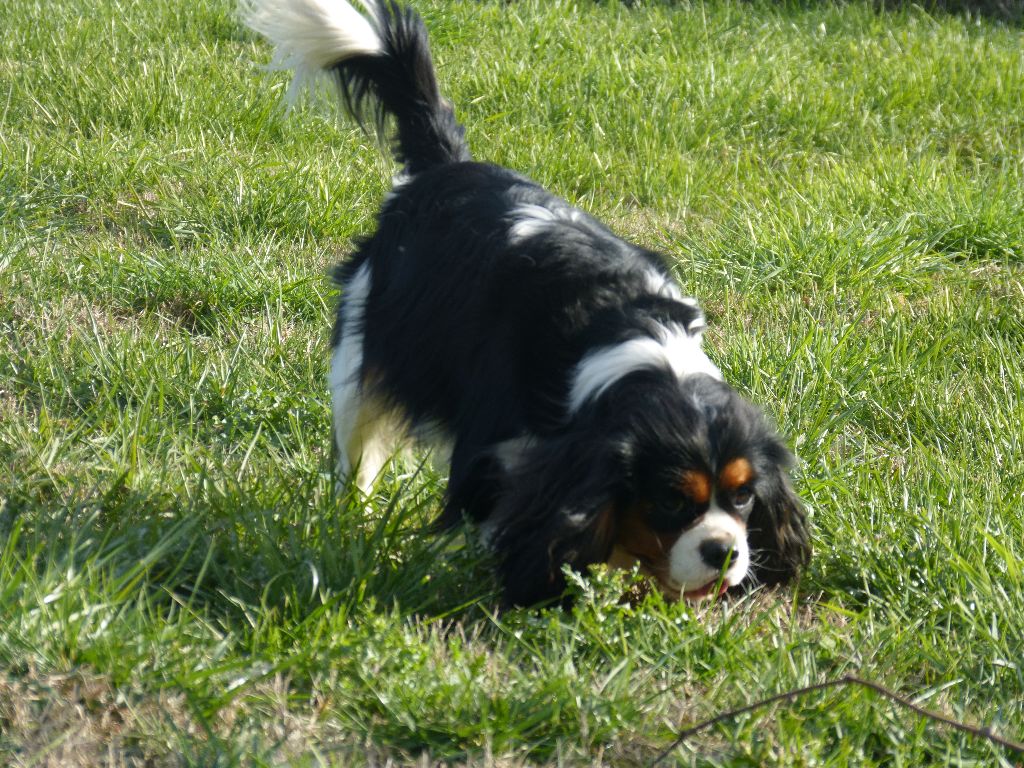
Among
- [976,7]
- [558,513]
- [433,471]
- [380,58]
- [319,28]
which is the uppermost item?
[319,28]

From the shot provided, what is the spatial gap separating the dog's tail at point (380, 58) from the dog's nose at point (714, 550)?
163cm

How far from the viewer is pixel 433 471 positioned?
3.42 m

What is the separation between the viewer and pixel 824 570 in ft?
9.96

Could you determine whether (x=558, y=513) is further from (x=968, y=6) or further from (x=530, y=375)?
(x=968, y=6)

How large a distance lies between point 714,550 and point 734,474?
16 centimetres

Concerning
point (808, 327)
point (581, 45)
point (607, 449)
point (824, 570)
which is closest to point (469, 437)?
point (607, 449)

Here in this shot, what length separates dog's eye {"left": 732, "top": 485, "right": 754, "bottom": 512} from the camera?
2712 millimetres

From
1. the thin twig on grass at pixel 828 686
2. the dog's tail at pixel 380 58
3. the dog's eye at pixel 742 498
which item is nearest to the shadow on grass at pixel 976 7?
the dog's tail at pixel 380 58

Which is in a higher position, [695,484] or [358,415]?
[695,484]

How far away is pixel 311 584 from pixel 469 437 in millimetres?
561

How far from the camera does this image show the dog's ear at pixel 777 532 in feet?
9.27

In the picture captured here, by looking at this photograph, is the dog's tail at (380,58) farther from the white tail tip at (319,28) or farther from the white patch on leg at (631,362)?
the white patch on leg at (631,362)

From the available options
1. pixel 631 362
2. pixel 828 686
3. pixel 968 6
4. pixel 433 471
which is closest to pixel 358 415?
pixel 433 471

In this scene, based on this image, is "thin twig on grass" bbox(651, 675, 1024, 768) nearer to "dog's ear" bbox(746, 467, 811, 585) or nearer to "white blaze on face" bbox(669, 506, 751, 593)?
"white blaze on face" bbox(669, 506, 751, 593)
